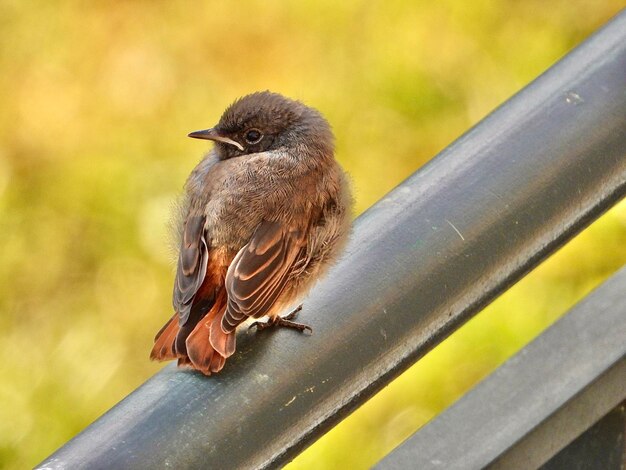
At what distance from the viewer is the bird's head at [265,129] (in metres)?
3.39

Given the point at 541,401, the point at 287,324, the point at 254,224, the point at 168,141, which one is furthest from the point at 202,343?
the point at 168,141

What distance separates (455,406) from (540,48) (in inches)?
158

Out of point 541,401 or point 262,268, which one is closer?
A: point 541,401

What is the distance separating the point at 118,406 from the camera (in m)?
1.73

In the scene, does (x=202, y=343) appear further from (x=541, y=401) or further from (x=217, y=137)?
(x=217, y=137)

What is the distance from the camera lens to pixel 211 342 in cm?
216

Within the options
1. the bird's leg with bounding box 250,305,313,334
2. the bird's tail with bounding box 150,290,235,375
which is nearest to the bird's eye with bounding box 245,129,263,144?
the bird's tail with bounding box 150,290,235,375

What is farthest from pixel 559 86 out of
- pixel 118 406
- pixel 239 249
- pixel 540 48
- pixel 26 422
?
pixel 540 48

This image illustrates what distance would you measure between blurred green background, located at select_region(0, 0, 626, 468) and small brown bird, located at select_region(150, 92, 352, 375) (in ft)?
5.82

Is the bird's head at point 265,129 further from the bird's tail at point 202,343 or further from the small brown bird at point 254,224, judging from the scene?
the bird's tail at point 202,343

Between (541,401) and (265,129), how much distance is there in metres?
1.69

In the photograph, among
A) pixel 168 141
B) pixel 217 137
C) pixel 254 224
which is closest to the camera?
pixel 254 224

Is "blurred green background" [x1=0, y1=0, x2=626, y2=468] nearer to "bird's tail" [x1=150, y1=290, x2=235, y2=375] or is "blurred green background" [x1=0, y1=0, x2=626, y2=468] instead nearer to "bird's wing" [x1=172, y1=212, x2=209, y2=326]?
"bird's wing" [x1=172, y1=212, x2=209, y2=326]

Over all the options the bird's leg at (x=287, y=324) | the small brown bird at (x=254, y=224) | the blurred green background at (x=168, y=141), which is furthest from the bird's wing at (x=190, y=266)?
the blurred green background at (x=168, y=141)
